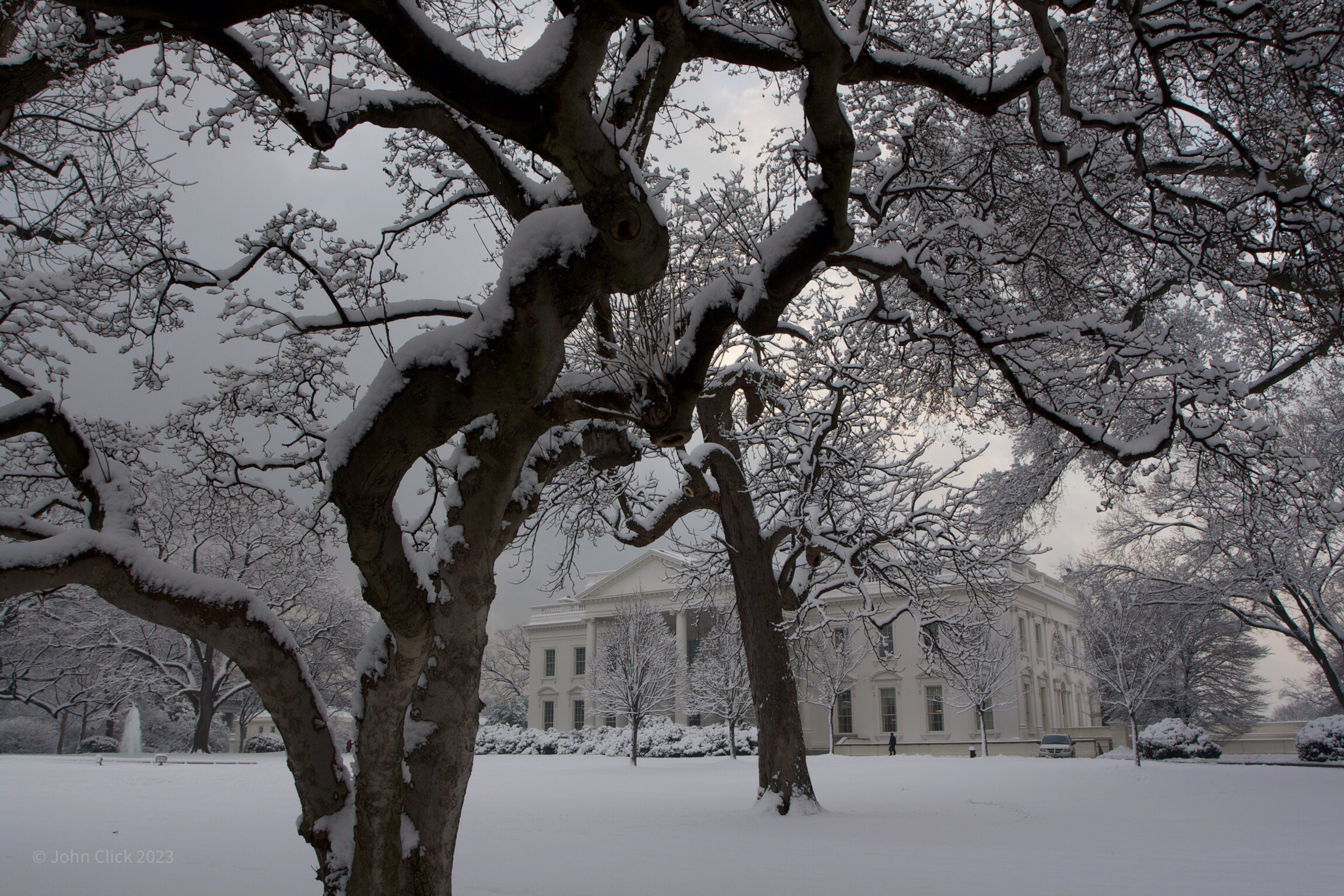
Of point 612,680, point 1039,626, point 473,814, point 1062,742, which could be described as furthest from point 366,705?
point 1039,626

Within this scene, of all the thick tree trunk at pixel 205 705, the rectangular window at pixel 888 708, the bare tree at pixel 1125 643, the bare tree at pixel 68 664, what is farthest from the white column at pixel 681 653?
the bare tree at pixel 68 664

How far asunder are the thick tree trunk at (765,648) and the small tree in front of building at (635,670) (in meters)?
19.5

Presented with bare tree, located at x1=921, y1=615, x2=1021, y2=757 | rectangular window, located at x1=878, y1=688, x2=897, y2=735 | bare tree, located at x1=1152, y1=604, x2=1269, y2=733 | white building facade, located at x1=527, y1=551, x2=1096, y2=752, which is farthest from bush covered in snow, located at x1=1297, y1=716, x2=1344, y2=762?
rectangular window, located at x1=878, y1=688, x2=897, y2=735

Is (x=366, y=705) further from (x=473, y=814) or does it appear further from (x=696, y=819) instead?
(x=473, y=814)

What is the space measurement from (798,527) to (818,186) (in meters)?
7.27

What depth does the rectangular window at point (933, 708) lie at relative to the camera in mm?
43688

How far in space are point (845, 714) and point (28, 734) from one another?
4555 centimetres

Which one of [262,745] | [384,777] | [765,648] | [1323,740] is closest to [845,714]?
[1323,740]

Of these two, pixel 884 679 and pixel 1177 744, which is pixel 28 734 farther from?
pixel 1177 744

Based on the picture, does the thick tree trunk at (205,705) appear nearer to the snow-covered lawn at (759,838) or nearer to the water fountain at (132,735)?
the water fountain at (132,735)

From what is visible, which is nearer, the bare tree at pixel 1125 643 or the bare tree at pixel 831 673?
the bare tree at pixel 1125 643

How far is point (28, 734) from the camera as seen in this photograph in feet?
140

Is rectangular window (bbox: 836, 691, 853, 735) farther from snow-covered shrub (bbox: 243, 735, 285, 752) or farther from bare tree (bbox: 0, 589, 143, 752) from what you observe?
bare tree (bbox: 0, 589, 143, 752)

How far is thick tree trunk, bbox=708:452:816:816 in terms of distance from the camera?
37.4 ft
